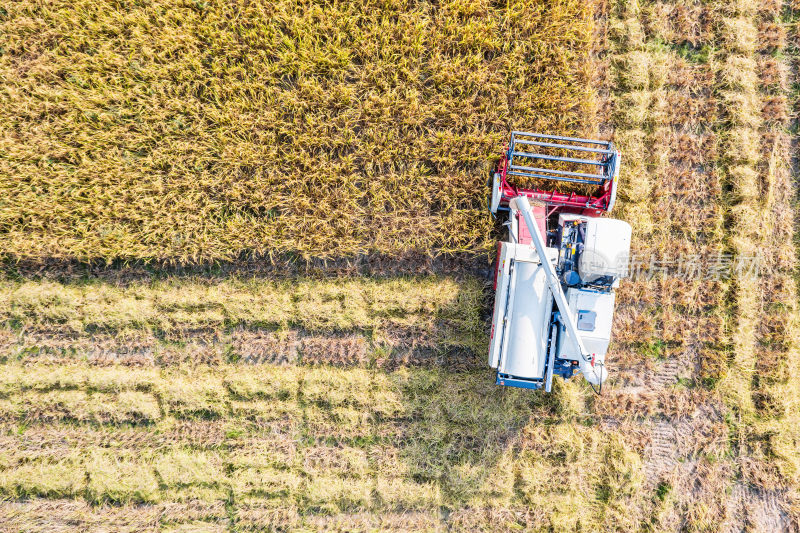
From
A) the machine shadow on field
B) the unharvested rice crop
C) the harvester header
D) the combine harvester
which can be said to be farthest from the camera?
the machine shadow on field

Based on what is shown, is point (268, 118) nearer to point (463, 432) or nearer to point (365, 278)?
point (365, 278)

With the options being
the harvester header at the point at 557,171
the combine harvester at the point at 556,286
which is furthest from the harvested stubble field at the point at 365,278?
the combine harvester at the point at 556,286

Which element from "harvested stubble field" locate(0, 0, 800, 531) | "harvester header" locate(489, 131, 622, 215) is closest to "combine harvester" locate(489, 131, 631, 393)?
"harvester header" locate(489, 131, 622, 215)

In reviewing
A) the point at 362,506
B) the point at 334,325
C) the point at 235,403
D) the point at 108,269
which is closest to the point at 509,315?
the point at 334,325

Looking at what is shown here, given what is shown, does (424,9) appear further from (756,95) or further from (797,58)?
(797,58)

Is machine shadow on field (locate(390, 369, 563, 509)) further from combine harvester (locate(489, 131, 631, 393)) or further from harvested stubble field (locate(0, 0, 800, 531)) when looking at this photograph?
combine harvester (locate(489, 131, 631, 393))

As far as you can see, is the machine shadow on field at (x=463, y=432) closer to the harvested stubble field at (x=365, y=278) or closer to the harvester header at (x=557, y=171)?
the harvested stubble field at (x=365, y=278)

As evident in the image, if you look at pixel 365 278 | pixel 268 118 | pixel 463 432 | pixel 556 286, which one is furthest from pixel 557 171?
pixel 268 118
